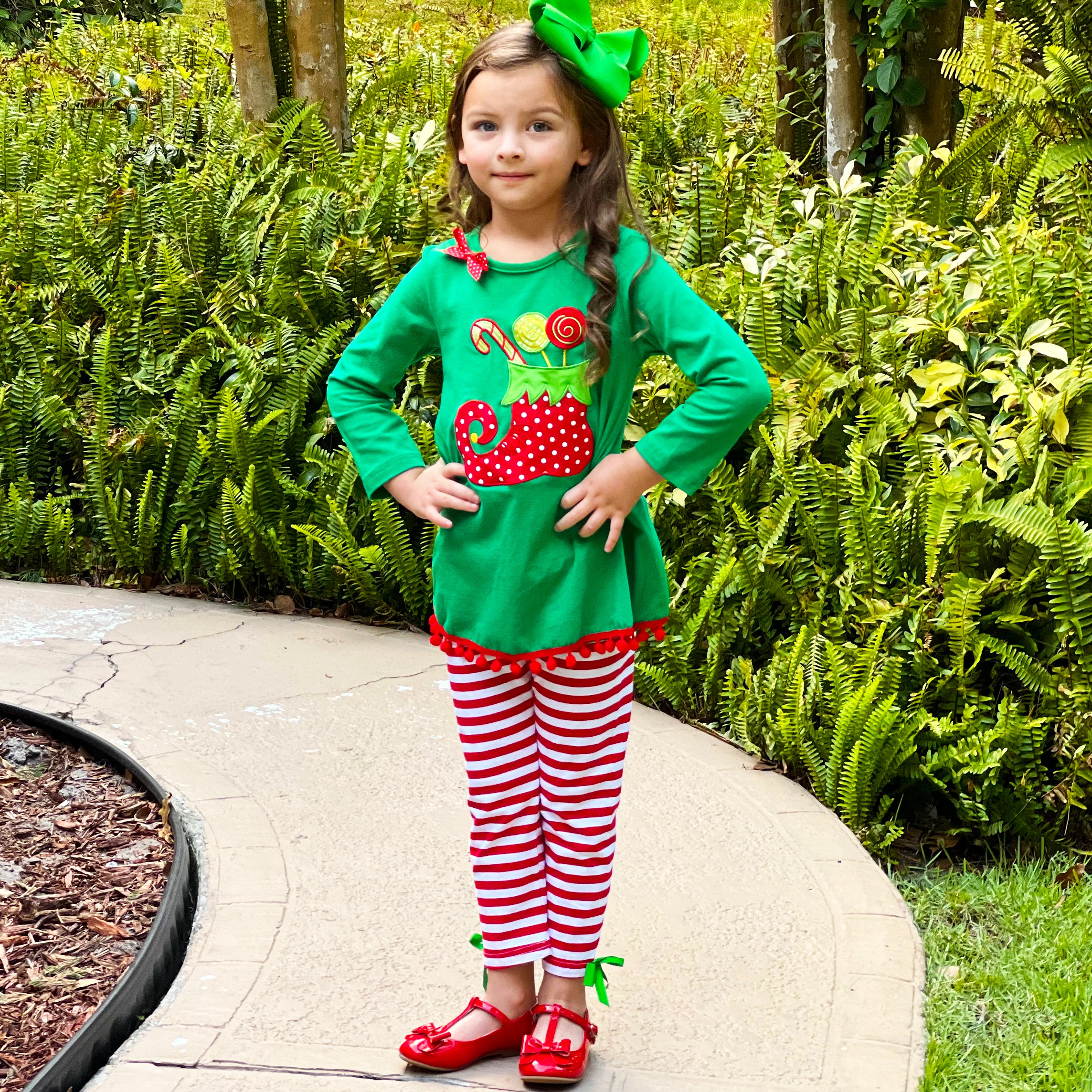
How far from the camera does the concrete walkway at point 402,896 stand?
7.73 feet

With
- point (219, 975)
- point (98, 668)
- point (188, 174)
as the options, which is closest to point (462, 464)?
point (219, 975)

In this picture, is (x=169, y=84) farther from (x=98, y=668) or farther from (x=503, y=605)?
(x=503, y=605)

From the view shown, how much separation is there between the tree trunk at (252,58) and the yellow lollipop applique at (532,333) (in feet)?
17.9

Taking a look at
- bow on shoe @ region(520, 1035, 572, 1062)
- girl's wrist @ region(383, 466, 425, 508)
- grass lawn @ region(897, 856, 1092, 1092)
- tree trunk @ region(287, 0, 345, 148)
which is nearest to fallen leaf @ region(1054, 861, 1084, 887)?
grass lawn @ region(897, 856, 1092, 1092)

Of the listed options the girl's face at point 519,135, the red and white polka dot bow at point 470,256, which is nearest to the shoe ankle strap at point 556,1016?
the red and white polka dot bow at point 470,256

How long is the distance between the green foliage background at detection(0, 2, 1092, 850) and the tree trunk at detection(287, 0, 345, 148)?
0.88ft

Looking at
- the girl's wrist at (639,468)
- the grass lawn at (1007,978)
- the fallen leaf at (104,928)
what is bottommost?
the grass lawn at (1007,978)

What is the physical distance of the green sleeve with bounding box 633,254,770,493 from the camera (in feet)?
6.56

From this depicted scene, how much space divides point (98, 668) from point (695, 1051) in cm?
232

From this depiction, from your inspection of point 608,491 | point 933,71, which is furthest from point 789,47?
point 608,491

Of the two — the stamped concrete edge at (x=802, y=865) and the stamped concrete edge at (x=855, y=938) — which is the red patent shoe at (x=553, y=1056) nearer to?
the stamped concrete edge at (x=802, y=865)

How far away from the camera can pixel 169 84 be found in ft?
24.9

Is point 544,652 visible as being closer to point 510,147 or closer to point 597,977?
point 597,977

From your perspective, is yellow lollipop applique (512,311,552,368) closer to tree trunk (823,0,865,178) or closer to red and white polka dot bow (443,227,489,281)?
red and white polka dot bow (443,227,489,281)
